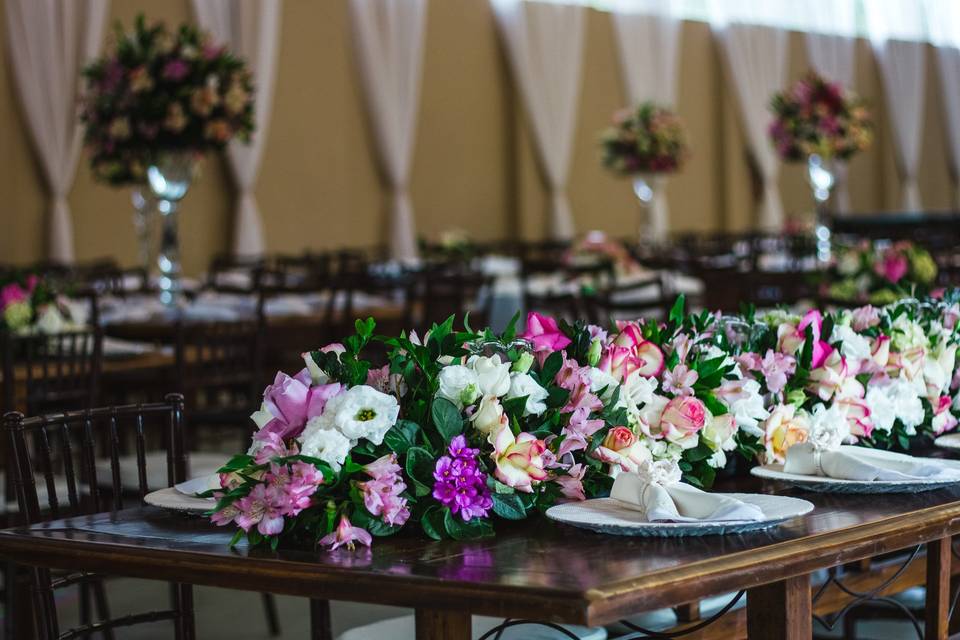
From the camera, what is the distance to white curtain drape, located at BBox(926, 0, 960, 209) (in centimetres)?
1792

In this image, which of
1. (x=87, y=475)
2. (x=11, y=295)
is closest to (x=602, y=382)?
(x=87, y=475)

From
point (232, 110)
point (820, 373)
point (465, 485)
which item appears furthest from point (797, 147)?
point (465, 485)

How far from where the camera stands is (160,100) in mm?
5844

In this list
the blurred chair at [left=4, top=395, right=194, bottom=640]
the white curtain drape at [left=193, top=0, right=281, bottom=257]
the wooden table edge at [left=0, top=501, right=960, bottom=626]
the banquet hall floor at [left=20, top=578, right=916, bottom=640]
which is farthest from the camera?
the white curtain drape at [left=193, top=0, right=281, bottom=257]

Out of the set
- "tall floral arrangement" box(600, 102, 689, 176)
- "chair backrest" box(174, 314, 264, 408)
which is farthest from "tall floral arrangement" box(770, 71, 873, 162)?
"chair backrest" box(174, 314, 264, 408)

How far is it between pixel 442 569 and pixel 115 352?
3227mm

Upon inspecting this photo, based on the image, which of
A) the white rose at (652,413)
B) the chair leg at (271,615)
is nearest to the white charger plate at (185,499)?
the white rose at (652,413)

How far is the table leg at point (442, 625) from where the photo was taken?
1.69 m

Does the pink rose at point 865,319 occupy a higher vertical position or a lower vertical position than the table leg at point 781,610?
higher

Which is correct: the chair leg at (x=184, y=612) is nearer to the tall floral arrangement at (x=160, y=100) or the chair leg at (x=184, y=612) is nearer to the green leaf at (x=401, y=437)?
the green leaf at (x=401, y=437)

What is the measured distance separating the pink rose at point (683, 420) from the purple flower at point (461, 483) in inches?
12.9

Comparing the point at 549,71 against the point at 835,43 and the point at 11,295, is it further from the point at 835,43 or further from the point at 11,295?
the point at 11,295

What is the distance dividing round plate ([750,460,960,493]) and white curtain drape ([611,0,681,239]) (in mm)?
12202

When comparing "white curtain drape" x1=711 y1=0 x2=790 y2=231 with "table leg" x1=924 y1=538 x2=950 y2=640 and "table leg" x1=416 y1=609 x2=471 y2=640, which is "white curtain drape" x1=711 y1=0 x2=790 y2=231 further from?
"table leg" x1=416 y1=609 x2=471 y2=640
